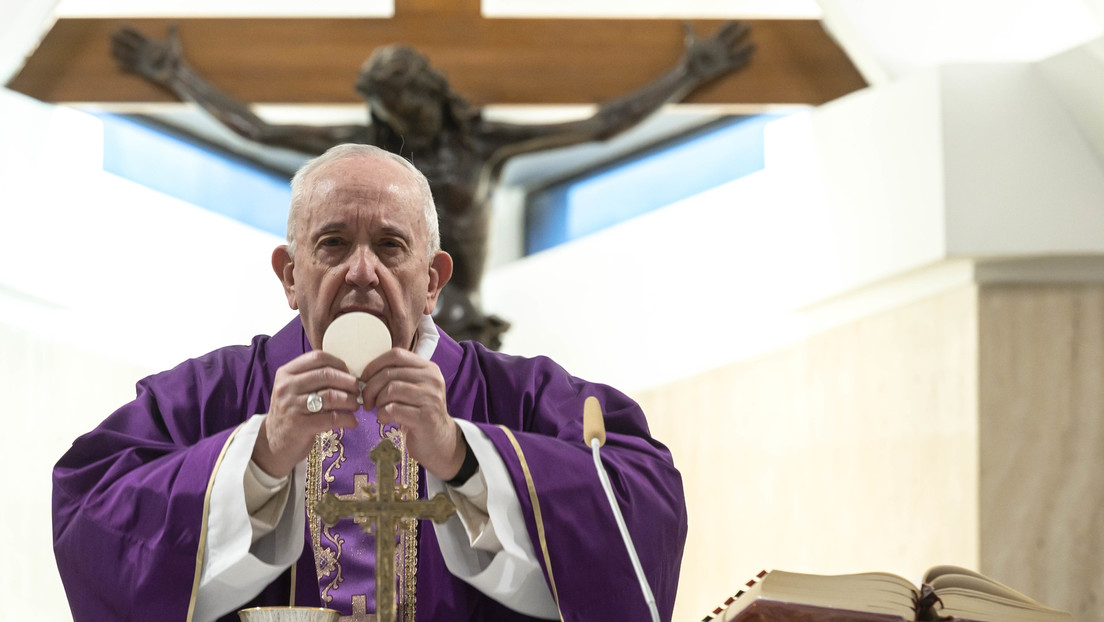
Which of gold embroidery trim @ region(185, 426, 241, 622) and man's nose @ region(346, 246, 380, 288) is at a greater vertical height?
man's nose @ region(346, 246, 380, 288)

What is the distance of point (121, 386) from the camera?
21.5 ft

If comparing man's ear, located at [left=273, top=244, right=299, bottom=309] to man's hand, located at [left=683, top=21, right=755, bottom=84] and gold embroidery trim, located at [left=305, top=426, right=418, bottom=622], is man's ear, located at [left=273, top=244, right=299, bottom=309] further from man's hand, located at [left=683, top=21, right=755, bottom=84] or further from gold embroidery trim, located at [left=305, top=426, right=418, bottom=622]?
man's hand, located at [left=683, top=21, right=755, bottom=84]

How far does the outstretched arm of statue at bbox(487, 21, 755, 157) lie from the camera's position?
6.77 m

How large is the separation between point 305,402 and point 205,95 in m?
4.39

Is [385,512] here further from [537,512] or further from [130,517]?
[130,517]

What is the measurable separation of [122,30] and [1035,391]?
4.16 m

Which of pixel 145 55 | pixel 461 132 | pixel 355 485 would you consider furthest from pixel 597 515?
pixel 145 55

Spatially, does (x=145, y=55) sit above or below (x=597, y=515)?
above

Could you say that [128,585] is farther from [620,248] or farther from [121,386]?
[620,248]

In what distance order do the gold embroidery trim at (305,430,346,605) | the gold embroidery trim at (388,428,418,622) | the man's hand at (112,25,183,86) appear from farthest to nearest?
the man's hand at (112,25,183,86), the gold embroidery trim at (305,430,346,605), the gold embroidery trim at (388,428,418,622)

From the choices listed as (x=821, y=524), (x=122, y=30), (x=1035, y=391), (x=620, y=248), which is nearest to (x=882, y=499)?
(x=821, y=524)

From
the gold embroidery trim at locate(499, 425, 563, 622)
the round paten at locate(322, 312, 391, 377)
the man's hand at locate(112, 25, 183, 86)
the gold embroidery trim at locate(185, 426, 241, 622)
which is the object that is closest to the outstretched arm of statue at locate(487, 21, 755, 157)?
A: the man's hand at locate(112, 25, 183, 86)

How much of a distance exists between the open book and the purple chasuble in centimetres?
28

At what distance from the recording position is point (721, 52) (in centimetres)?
678
